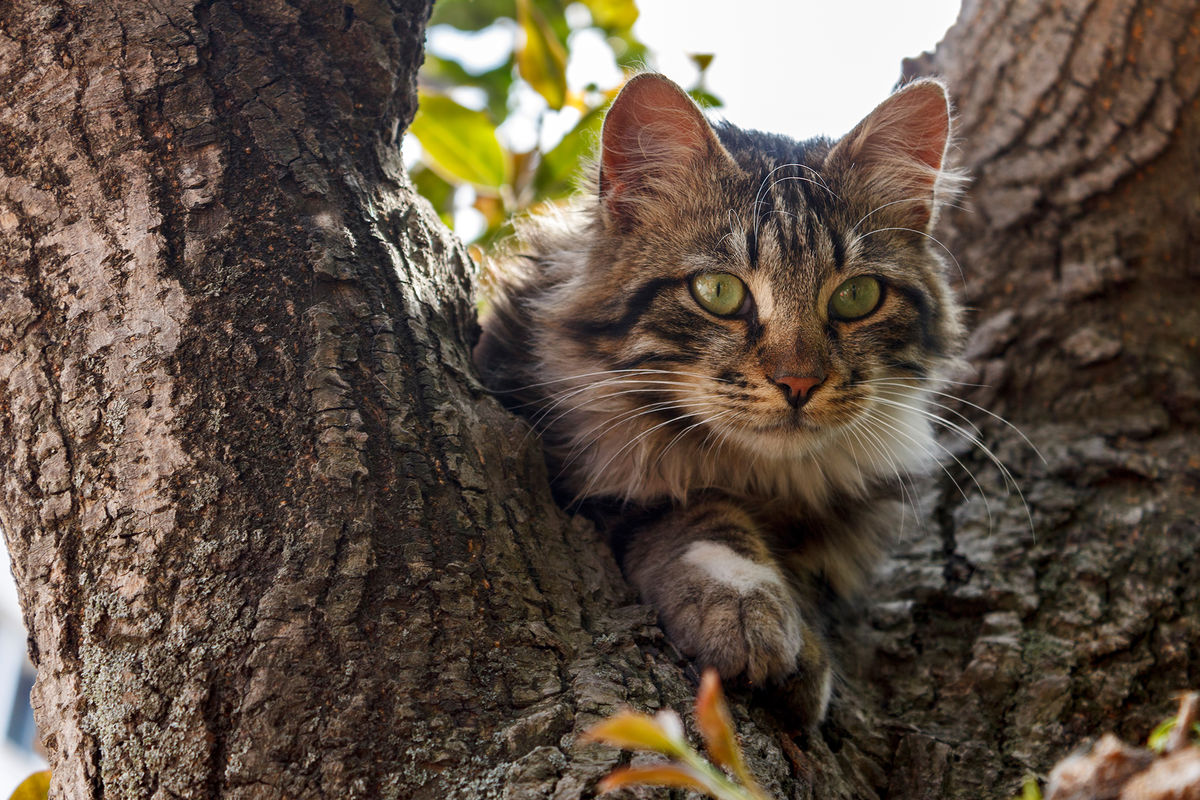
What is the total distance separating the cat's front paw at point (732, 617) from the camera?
1503 mm

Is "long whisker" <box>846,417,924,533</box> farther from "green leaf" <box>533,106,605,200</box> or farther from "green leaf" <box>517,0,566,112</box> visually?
"green leaf" <box>517,0,566,112</box>

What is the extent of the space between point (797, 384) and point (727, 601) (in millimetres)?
479

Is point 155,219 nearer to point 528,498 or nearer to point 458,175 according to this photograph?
point 528,498

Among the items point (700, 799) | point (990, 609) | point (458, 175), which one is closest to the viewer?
point (700, 799)

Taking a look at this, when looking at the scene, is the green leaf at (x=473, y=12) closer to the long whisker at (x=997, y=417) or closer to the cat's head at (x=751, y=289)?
the cat's head at (x=751, y=289)

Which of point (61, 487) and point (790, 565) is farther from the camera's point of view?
point (790, 565)

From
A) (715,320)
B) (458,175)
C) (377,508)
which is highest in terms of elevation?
(458,175)

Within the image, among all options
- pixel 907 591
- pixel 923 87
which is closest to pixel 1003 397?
pixel 907 591

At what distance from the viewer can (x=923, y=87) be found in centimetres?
209

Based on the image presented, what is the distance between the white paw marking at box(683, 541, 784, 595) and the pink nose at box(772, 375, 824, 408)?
1.12ft

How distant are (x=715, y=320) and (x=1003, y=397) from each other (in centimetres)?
96

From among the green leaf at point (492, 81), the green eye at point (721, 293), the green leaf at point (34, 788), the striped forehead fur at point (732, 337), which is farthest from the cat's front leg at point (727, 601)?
the green leaf at point (492, 81)

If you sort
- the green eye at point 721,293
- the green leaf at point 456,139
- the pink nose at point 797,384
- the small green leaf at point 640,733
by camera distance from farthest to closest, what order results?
the green leaf at point 456,139 → the green eye at point 721,293 → the pink nose at point 797,384 → the small green leaf at point 640,733

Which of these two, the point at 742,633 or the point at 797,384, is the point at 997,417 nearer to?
the point at 797,384
